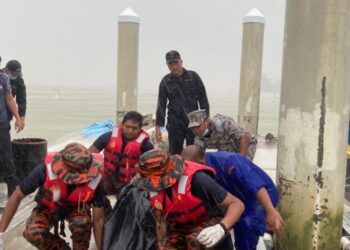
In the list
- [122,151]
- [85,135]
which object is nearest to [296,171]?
[122,151]

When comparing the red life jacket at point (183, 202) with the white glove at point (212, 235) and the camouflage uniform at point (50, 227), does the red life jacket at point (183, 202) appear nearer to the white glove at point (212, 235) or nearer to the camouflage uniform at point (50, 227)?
the white glove at point (212, 235)

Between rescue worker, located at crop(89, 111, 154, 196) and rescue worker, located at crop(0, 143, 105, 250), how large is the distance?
616mm

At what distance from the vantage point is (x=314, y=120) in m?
3.49

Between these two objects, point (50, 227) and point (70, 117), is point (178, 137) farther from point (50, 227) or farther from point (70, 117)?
point (70, 117)

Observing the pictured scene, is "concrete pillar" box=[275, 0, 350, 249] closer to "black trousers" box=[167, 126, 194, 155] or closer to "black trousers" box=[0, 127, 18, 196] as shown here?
"black trousers" box=[167, 126, 194, 155]

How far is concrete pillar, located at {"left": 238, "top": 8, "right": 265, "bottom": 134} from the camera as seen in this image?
32.4 ft

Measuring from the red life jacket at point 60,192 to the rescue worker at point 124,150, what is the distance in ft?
2.33

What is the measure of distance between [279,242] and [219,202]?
1.29m

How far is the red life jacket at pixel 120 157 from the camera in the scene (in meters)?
3.81

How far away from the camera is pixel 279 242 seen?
12.4 feet

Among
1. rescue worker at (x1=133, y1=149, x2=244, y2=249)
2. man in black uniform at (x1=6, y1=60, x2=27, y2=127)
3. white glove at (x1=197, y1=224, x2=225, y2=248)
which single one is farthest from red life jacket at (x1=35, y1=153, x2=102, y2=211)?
man in black uniform at (x1=6, y1=60, x2=27, y2=127)

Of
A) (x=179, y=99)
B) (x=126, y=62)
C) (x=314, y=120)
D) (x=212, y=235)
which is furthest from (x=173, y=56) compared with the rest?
(x=126, y=62)

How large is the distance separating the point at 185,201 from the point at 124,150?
45.1 inches

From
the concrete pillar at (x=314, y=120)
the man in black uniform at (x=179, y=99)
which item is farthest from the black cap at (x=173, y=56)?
the concrete pillar at (x=314, y=120)
